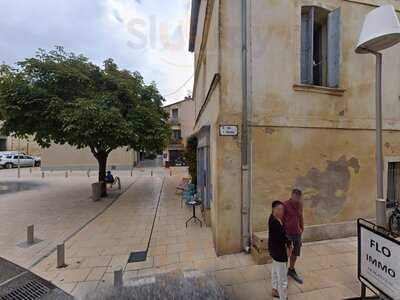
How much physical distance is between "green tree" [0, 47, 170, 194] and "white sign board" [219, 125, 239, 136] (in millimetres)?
5639

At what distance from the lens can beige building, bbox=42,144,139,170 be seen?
26609 mm

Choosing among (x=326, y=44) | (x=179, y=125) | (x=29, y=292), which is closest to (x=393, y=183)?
(x=326, y=44)

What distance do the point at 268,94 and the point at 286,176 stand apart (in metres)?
1.91

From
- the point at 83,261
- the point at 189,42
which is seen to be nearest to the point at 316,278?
the point at 83,261

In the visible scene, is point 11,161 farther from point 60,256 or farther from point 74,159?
point 60,256

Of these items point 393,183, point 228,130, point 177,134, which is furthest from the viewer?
Result: point 177,134

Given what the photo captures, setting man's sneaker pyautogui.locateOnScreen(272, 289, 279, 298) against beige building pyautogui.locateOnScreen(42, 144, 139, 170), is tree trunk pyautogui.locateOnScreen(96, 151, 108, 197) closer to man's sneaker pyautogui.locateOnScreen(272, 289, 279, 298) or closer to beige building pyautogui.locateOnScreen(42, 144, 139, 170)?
man's sneaker pyautogui.locateOnScreen(272, 289, 279, 298)

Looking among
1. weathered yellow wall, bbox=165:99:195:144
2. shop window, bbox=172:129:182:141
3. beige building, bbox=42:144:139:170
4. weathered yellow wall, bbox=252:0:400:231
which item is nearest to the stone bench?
weathered yellow wall, bbox=252:0:400:231

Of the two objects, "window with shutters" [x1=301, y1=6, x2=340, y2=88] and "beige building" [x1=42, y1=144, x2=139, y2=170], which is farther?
"beige building" [x1=42, y1=144, x2=139, y2=170]

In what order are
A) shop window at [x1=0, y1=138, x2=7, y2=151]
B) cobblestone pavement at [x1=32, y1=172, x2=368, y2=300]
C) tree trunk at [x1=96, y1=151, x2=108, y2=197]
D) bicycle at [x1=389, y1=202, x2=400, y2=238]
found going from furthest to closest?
shop window at [x1=0, y1=138, x2=7, y2=151] < tree trunk at [x1=96, y1=151, x2=108, y2=197] < bicycle at [x1=389, y1=202, x2=400, y2=238] < cobblestone pavement at [x1=32, y1=172, x2=368, y2=300]

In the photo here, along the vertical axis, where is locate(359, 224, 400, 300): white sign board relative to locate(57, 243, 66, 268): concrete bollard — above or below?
above

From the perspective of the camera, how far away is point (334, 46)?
5.95 m

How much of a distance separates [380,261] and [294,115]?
10.9 ft

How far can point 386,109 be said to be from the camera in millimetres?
6348
